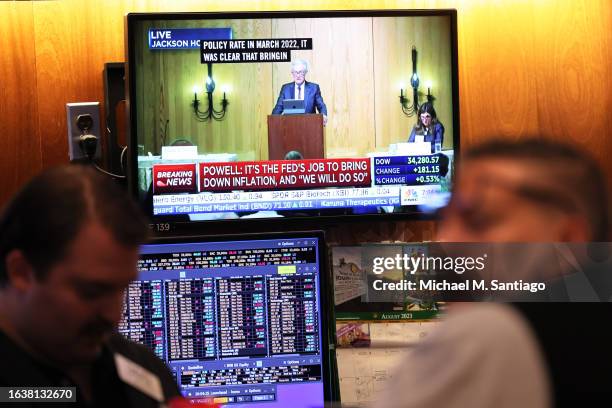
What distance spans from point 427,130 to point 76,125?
4.03 ft

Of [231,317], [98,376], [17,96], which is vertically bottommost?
[231,317]

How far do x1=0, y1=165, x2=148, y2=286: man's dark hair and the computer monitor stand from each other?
3.72 feet

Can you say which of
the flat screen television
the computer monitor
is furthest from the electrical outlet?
the computer monitor

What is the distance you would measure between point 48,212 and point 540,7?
2680mm

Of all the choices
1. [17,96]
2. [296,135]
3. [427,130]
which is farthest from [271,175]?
[17,96]

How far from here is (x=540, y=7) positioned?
3508mm

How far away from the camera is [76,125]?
3.36 metres

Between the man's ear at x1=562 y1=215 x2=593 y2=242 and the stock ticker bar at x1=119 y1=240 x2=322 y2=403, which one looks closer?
the man's ear at x1=562 y1=215 x2=593 y2=242

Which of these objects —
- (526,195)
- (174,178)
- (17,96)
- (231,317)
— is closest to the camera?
(526,195)

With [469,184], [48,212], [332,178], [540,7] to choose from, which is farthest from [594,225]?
[540,7]

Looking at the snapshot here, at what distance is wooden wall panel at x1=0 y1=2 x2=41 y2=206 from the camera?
345 centimetres

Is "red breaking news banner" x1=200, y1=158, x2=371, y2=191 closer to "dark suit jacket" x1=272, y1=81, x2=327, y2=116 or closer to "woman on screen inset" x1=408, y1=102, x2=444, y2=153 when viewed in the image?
"dark suit jacket" x1=272, y1=81, x2=327, y2=116

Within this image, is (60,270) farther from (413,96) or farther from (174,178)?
(413,96)

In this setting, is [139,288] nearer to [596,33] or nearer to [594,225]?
[594,225]
